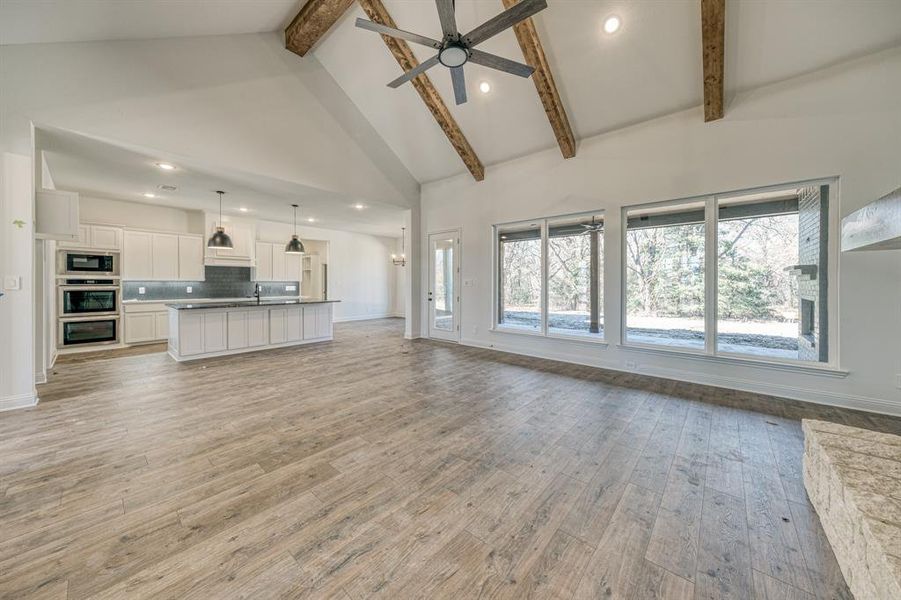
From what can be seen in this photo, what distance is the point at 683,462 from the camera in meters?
2.38

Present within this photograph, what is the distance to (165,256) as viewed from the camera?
22.7 feet

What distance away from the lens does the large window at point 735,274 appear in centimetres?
364

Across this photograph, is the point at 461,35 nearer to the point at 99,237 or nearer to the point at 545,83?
the point at 545,83

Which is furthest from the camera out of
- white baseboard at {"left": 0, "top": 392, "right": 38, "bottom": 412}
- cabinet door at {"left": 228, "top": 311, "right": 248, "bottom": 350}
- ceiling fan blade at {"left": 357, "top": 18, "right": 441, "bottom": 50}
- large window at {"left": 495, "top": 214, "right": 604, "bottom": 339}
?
cabinet door at {"left": 228, "top": 311, "right": 248, "bottom": 350}

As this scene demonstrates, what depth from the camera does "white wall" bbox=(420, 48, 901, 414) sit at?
321cm

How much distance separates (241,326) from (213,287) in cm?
290

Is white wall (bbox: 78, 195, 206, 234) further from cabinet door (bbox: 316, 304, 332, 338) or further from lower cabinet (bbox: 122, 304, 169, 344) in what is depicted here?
cabinet door (bbox: 316, 304, 332, 338)

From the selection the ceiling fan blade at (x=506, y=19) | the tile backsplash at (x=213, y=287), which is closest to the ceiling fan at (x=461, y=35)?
the ceiling fan blade at (x=506, y=19)

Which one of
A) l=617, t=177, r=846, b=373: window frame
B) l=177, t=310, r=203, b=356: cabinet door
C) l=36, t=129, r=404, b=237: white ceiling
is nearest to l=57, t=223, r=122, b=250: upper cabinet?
l=36, t=129, r=404, b=237: white ceiling

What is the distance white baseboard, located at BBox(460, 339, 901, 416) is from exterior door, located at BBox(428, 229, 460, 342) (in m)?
2.43

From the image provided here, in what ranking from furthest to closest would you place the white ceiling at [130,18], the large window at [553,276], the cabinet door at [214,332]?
the cabinet door at [214,332] < the large window at [553,276] < the white ceiling at [130,18]

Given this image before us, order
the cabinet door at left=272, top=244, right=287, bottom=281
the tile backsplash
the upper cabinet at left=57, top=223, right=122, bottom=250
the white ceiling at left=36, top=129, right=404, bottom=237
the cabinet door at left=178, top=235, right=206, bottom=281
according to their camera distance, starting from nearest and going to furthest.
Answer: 1. the white ceiling at left=36, top=129, right=404, bottom=237
2. the upper cabinet at left=57, top=223, right=122, bottom=250
3. the tile backsplash
4. the cabinet door at left=178, top=235, right=206, bottom=281
5. the cabinet door at left=272, top=244, right=287, bottom=281

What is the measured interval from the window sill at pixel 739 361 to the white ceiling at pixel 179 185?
548 centimetres

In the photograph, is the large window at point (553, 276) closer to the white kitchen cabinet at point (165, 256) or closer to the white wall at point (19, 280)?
the white wall at point (19, 280)
